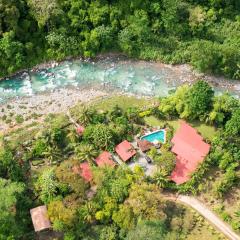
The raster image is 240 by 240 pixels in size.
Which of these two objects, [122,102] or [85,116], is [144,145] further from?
[85,116]

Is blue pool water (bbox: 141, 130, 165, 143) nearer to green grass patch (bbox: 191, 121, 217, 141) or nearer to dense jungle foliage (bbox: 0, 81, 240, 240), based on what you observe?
dense jungle foliage (bbox: 0, 81, 240, 240)

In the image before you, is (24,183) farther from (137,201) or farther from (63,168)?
(137,201)

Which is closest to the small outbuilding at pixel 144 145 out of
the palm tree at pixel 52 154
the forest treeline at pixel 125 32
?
the palm tree at pixel 52 154

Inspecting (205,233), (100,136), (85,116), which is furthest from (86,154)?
(205,233)

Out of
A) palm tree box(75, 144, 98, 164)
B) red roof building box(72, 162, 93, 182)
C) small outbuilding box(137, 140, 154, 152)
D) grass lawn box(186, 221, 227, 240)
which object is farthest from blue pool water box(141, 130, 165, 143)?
grass lawn box(186, 221, 227, 240)

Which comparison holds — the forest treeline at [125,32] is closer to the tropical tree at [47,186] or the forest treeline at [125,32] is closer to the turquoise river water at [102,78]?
the turquoise river water at [102,78]

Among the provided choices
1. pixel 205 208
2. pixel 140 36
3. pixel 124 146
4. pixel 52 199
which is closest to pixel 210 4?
pixel 140 36
